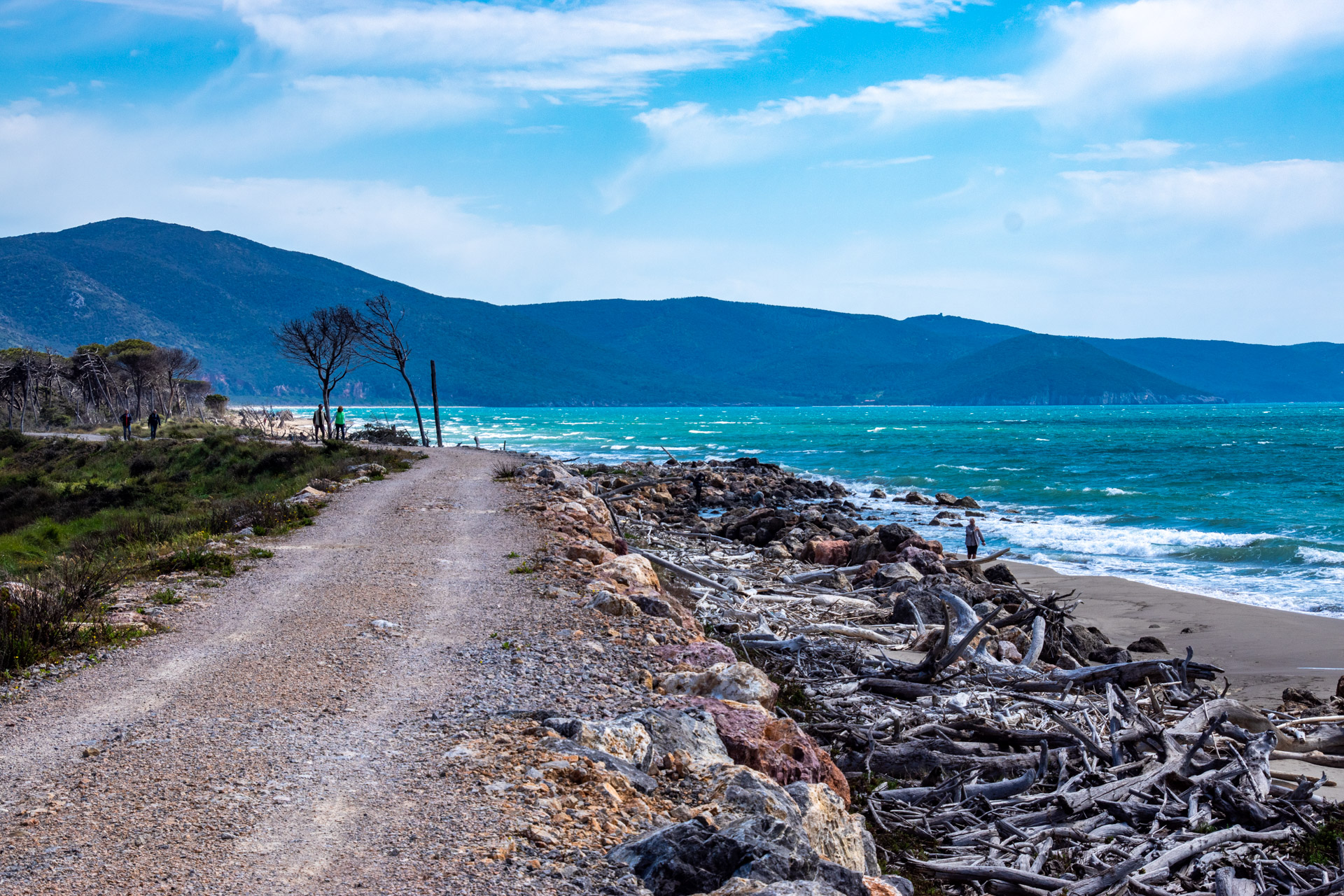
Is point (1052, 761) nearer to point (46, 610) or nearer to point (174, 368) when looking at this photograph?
point (46, 610)

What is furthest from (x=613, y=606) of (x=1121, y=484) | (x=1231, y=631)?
(x=1121, y=484)

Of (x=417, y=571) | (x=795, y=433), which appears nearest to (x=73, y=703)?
(x=417, y=571)

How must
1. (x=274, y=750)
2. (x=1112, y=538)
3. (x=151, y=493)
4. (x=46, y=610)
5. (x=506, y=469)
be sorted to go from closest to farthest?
(x=274, y=750) → (x=46, y=610) → (x=506, y=469) → (x=1112, y=538) → (x=151, y=493)

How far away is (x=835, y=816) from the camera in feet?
15.0

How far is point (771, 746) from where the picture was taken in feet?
18.1

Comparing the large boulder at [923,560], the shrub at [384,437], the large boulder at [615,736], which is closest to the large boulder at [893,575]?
the large boulder at [923,560]

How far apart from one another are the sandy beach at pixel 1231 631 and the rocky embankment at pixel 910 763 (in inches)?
71.7

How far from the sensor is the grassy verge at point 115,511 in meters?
7.50

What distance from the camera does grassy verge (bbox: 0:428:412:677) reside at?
7.50m

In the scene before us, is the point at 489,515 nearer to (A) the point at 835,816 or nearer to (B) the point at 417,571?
(B) the point at 417,571

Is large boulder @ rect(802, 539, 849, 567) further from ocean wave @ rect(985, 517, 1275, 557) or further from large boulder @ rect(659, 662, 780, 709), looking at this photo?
large boulder @ rect(659, 662, 780, 709)

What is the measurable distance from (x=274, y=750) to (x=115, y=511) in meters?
21.1

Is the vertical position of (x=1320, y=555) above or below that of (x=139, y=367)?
below

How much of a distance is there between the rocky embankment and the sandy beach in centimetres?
182
